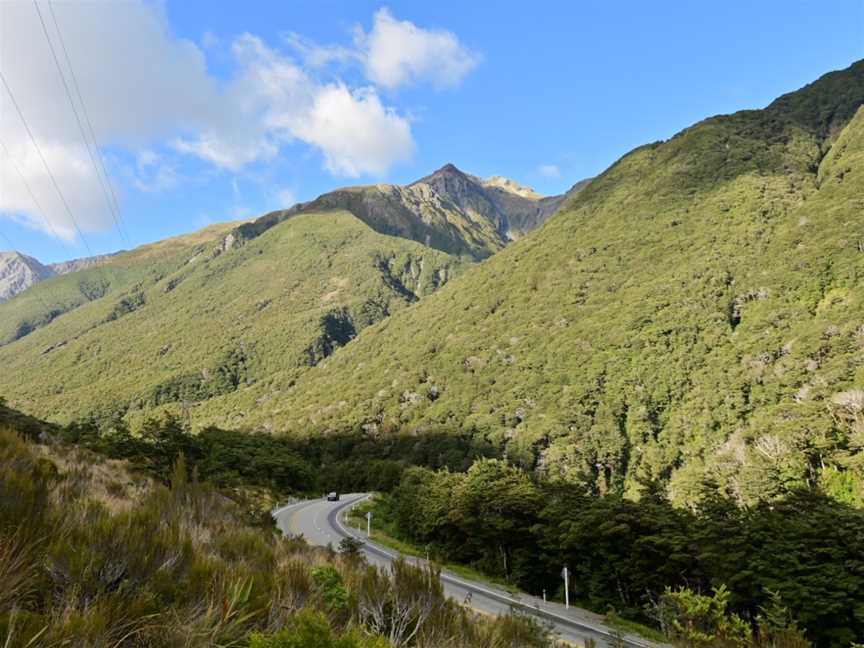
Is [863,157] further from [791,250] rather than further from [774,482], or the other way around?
[774,482]

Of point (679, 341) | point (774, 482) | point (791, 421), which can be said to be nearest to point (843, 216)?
point (679, 341)

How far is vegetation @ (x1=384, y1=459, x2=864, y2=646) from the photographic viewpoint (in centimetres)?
1436

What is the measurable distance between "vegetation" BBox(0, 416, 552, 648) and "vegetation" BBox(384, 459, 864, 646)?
284cm

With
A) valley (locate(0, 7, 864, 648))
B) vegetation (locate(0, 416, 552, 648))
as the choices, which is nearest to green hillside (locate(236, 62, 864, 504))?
valley (locate(0, 7, 864, 648))

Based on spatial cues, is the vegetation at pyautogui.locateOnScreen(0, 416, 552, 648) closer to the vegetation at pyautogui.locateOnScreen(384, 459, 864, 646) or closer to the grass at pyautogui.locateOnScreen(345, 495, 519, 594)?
the vegetation at pyautogui.locateOnScreen(384, 459, 864, 646)

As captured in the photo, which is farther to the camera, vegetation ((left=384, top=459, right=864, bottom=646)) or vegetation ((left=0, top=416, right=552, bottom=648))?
vegetation ((left=384, top=459, right=864, bottom=646))

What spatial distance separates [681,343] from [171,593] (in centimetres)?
12565

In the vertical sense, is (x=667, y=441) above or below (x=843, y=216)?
below

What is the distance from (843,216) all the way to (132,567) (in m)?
139

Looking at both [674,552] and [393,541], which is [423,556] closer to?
[393,541]

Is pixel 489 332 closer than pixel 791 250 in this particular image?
No

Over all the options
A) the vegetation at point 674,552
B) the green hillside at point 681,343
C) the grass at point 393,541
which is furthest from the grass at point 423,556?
the green hillside at point 681,343

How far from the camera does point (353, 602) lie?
13.9 feet

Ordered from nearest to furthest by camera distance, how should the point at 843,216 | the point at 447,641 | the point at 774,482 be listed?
the point at 447,641
the point at 774,482
the point at 843,216
